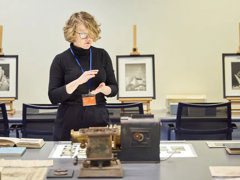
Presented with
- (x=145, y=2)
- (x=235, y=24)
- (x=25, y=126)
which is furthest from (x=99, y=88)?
(x=235, y=24)

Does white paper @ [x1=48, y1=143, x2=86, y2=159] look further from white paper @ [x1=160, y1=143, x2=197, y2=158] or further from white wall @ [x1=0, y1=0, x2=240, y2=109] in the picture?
white wall @ [x1=0, y1=0, x2=240, y2=109]

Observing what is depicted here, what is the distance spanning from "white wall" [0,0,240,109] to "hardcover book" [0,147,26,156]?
2.93m

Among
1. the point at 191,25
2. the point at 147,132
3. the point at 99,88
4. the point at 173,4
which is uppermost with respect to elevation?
the point at 173,4

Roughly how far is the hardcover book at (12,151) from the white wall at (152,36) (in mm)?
2929

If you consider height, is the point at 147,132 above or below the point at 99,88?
below

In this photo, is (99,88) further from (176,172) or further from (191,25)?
(191,25)

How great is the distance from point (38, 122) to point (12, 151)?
4.34 feet

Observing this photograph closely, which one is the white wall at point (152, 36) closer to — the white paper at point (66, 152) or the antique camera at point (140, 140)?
the white paper at point (66, 152)

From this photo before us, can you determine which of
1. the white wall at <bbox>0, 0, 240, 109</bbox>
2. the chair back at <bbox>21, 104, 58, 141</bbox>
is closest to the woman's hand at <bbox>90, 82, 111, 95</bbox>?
the chair back at <bbox>21, 104, 58, 141</bbox>

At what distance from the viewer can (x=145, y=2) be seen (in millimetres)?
4602

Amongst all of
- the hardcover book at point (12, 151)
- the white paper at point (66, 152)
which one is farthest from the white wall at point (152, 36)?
the hardcover book at point (12, 151)

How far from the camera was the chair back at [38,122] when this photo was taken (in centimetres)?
304

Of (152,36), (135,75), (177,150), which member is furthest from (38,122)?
(152,36)

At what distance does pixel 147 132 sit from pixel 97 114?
25.2 inches
